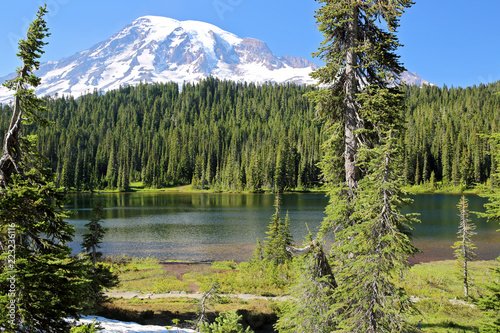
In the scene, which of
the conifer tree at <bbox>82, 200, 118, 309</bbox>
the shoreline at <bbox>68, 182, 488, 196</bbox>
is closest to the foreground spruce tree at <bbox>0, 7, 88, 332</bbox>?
the conifer tree at <bbox>82, 200, 118, 309</bbox>

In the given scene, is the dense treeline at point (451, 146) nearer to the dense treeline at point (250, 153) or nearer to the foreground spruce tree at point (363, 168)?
the dense treeline at point (250, 153)

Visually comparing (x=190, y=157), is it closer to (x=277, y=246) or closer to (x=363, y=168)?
(x=277, y=246)

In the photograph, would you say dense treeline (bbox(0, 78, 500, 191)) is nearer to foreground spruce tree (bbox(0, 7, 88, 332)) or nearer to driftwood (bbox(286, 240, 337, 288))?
driftwood (bbox(286, 240, 337, 288))

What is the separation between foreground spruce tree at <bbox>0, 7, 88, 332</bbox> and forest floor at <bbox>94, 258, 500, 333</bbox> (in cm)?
590

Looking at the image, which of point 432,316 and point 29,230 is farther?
point 432,316

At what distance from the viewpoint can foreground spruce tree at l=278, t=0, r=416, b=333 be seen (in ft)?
23.5

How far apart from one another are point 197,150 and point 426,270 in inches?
5945

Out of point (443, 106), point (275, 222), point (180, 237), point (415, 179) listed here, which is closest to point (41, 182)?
point (275, 222)

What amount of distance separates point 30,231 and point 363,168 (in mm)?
9953

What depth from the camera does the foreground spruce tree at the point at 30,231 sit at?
806 centimetres

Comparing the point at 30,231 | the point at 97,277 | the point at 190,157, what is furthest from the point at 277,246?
the point at 190,157

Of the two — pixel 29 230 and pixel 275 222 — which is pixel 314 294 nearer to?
pixel 29 230

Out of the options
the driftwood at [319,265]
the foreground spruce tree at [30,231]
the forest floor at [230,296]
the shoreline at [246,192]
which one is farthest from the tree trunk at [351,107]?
the shoreline at [246,192]

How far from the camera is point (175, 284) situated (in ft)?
87.9
